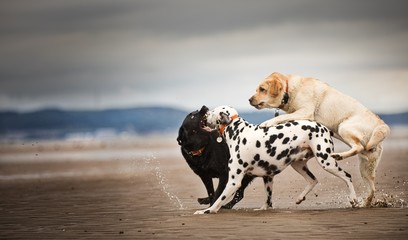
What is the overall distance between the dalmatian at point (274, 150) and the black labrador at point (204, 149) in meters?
0.39

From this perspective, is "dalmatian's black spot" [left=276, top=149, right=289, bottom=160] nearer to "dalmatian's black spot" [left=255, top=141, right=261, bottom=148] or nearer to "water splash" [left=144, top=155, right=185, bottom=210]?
"dalmatian's black spot" [left=255, top=141, right=261, bottom=148]

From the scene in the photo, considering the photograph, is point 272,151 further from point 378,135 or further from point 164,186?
point 164,186

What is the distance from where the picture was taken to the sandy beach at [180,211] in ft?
33.9

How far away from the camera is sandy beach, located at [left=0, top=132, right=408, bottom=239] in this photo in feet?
33.9

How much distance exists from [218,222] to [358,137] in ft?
7.19

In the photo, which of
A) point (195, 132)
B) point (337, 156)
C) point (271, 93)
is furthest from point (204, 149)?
point (337, 156)

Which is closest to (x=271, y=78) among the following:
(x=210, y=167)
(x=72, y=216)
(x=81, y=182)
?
Answer: (x=210, y=167)

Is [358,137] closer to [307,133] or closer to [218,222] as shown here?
[307,133]

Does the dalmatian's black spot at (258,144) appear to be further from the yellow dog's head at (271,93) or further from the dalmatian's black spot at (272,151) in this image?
the yellow dog's head at (271,93)

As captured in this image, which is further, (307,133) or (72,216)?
(72,216)

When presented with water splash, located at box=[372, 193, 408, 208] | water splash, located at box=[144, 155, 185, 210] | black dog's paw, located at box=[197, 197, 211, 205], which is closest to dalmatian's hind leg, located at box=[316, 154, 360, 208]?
water splash, located at box=[372, 193, 408, 208]

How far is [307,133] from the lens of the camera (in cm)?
1184

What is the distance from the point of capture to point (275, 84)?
1227cm

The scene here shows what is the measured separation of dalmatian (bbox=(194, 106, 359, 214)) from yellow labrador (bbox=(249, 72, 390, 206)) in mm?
218
